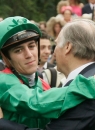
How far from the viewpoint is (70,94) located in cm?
369

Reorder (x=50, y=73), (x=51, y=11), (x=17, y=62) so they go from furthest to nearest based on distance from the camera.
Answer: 1. (x=51, y=11)
2. (x=50, y=73)
3. (x=17, y=62)

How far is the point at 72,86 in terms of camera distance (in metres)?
3.72

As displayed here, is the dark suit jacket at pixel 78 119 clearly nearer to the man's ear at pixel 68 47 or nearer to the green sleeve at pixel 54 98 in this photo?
the green sleeve at pixel 54 98

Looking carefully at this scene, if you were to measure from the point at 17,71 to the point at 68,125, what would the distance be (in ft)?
2.87

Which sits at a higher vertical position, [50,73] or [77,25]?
[77,25]

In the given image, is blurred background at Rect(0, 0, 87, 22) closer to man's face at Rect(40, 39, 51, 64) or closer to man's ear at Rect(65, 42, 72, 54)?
man's face at Rect(40, 39, 51, 64)

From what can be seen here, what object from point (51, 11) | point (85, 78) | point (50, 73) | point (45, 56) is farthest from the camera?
point (51, 11)

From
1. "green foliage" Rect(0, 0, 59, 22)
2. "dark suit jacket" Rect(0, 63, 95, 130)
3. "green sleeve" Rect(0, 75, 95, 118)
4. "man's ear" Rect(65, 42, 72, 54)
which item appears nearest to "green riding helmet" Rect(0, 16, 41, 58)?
"man's ear" Rect(65, 42, 72, 54)

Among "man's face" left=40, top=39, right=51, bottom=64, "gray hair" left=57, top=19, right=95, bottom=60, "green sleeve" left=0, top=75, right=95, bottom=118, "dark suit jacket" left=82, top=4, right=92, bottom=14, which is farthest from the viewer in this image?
"dark suit jacket" left=82, top=4, right=92, bottom=14

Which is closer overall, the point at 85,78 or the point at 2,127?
the point at 85,78

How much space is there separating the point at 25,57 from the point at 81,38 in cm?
62

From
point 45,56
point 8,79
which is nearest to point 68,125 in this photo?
point 8,79

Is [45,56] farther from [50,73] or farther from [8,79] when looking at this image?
[8,79]

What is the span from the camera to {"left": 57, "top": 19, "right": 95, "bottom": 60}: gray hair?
3.98 m
